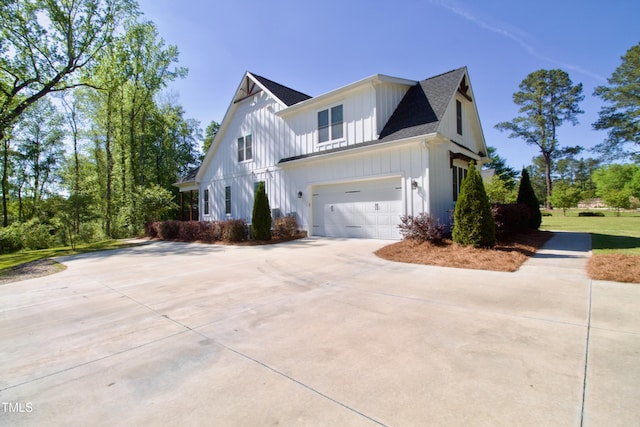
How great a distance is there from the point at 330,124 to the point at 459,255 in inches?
317

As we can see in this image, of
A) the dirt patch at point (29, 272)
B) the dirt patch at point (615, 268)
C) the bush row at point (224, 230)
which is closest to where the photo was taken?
the dirt patch at point (615, 268)

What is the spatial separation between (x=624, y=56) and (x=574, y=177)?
5811 cm

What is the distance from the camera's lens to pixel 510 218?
999 cm

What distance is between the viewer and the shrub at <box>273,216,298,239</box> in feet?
41.3

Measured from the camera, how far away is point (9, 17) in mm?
14445

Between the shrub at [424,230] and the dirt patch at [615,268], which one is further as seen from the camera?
the shrub at [424,230]

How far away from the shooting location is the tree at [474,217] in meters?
7.58

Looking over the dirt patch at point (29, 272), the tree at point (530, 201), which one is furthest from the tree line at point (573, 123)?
the dirt patch at point (29, 272)

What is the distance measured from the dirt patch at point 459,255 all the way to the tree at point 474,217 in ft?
0.82

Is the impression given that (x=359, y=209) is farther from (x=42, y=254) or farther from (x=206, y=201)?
(x=42, y=254)

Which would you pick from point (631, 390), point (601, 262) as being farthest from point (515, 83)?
point (631, 390)

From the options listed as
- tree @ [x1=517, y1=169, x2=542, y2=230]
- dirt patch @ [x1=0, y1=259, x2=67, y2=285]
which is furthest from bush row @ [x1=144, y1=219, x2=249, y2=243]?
tree @ [x1=517, y1=169, x2=542, y2=230]

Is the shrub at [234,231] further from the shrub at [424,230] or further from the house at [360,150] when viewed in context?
the shrub at [424,230]

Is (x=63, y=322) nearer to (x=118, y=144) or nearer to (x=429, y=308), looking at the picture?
(x=429, y=308)
